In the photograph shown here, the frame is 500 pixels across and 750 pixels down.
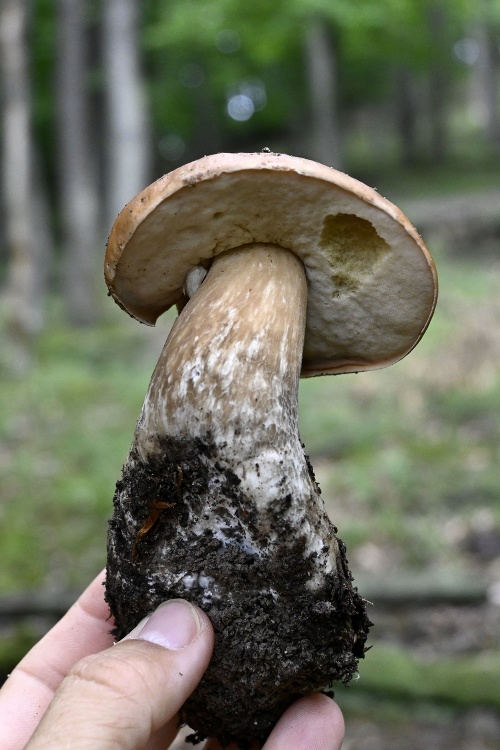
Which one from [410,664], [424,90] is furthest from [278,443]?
[424,90]

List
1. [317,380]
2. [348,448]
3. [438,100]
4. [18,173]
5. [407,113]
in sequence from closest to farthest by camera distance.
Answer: [348,448]
[317,380]
[18,173]
[438,100]
[407,113]

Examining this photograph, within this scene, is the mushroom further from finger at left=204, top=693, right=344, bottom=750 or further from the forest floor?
the forest floor

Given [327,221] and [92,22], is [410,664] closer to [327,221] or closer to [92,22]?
[327,221]

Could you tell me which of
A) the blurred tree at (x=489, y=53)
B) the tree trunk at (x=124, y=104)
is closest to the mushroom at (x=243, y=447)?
the tree trunk at (x=124, y=104)

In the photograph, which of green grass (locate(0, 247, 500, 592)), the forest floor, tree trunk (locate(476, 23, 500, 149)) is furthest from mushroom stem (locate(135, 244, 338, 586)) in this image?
tree trunk (locate(476, 23, 500, 149))

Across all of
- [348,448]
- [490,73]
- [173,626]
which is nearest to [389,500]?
[348,448]

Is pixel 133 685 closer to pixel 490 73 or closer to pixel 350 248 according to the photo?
pixel 350 248

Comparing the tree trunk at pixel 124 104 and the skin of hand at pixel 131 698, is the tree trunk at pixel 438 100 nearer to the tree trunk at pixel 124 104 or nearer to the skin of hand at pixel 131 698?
the tree trunk at pixel 124 104
